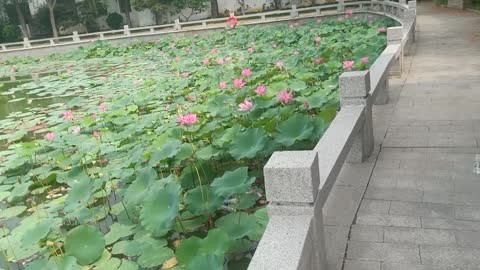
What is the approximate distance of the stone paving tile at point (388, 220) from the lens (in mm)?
2803

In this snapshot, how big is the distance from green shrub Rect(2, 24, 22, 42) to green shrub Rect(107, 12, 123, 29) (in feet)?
18.6

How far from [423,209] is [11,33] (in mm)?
30187

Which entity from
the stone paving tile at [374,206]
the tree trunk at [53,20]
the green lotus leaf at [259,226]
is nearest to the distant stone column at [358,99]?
the stone paving tile at [374,206]

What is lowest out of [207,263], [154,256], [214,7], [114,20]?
[154,256]

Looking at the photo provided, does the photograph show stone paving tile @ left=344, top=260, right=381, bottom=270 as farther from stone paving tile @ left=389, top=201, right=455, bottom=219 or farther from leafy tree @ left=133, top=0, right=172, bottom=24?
leafy tree @ left=133, top=0, right=172, bottom=24

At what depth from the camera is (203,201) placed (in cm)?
310

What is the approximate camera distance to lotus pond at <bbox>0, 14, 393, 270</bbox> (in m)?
2.81

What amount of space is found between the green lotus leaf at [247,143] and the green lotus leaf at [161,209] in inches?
28.3

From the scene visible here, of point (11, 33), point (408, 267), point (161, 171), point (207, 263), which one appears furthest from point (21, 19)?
point (408, 267)

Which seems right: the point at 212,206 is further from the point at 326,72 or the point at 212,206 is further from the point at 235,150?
the point at 326,72

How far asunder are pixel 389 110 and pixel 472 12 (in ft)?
47.1

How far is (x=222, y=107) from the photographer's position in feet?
17.0

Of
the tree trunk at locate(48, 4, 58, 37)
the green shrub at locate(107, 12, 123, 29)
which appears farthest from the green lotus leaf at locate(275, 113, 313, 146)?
the green shrub at locate(107, 12, 123, 29)

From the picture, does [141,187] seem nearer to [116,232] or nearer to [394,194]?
[116,232]
